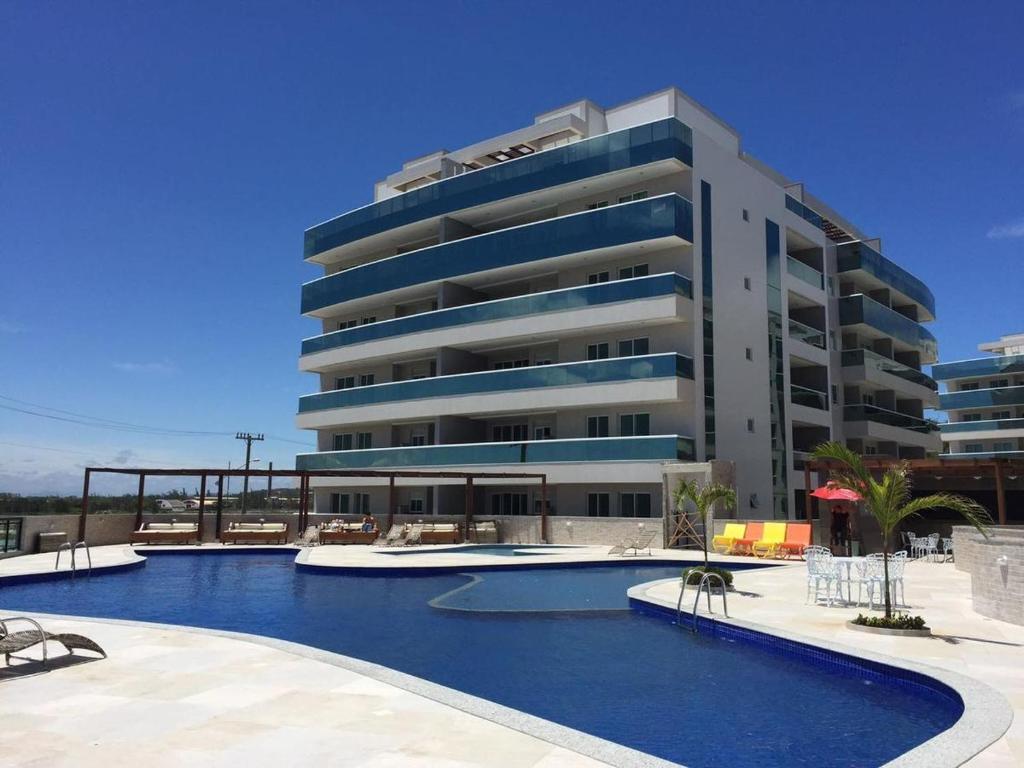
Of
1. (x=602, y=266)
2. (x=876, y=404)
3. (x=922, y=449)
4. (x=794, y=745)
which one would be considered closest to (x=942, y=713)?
(x=794, y=745)

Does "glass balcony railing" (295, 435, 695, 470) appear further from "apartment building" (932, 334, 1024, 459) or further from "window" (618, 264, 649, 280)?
"apartment building" (932, 334, 1024, 459)

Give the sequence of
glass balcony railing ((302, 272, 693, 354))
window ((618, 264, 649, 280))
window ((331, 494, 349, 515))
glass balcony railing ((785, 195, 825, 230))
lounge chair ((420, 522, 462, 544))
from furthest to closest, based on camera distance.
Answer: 1. window ((331, 494, 349, 515))
2. glass balcony railing ((785, 195, 825, 230))
3. window ((618, 264, 649, 280))
4. glass balcony railing ((302, 272, 693, 354))
5. lounge chair ((420, 522, 462, 544))

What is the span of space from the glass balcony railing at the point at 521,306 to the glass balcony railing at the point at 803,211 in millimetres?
13160

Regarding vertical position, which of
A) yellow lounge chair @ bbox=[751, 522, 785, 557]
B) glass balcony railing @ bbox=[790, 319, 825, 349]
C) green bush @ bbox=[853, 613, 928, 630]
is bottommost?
green bush @ bbox=[853, 613, 928, 630]

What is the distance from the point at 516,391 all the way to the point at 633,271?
27.2 ft

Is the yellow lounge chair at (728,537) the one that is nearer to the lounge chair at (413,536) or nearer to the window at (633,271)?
the lounge chair at (413,536)

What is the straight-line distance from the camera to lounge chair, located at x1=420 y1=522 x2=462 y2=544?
109 feet

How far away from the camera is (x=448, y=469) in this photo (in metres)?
42.3

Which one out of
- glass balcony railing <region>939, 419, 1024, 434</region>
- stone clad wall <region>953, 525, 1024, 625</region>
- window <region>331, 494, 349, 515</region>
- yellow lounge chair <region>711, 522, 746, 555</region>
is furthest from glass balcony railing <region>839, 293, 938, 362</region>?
stone clad wall <region>953, 525, 1024, 625</region>

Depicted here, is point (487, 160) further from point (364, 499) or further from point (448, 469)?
point (364, 499)

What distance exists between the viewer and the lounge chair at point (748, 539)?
28188mm

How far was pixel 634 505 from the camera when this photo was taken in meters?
37.3

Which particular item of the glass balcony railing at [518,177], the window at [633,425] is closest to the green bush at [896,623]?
the window at [633,425]

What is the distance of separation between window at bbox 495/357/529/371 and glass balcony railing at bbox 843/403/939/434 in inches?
818
